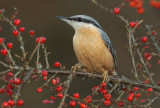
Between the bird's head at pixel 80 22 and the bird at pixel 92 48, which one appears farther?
the bird's head at pixel 80 22

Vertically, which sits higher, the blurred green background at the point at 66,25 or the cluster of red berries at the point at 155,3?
the cluster of red berries at the point at 155,3

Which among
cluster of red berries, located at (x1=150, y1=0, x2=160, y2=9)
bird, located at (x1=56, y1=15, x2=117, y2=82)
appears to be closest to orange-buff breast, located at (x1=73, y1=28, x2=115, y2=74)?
bird, located at (x1=56, y1=15, x2=117, y2=82)

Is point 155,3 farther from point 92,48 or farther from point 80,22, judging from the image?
point 92,48

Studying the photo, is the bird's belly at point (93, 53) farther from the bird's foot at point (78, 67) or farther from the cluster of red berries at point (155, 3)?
the cluster of red berries at point (155, 3)

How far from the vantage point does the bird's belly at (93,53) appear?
4098 mm

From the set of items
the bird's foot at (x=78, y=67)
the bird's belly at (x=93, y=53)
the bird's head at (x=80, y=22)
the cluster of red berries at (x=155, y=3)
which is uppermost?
the cluster of red berries at (x=155, y=3)

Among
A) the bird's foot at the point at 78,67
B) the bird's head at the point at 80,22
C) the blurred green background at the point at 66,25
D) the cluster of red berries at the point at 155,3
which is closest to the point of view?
the bird's foot at the point at 78,67

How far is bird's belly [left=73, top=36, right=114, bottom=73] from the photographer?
13.4ft

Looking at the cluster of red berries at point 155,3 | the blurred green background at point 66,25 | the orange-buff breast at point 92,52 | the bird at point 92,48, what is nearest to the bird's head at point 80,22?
the bird at point 92,48

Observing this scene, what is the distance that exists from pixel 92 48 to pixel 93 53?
7cm

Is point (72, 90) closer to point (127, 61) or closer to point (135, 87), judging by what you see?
point (127, 61)

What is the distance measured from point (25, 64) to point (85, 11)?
5.62 meters

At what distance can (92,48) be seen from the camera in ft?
13.4

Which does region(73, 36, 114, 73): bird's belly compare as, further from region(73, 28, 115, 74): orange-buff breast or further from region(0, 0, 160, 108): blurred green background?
region(0, 0, 160, 108): blurred green background
